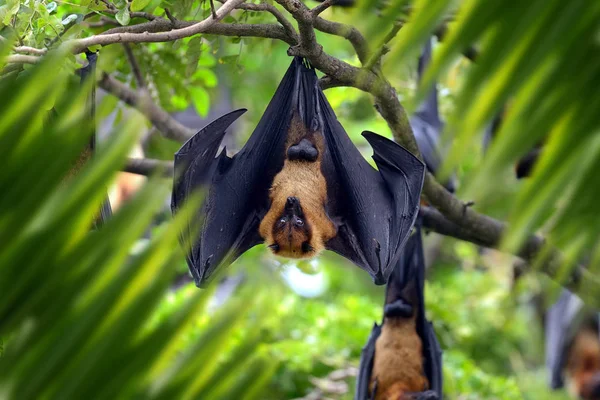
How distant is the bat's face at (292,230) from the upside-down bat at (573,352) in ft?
14.0

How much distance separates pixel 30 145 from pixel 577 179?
658 millimetres

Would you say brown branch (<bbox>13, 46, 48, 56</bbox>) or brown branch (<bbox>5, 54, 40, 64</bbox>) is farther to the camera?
brown branch (<bbox>13, 46, 48, 56</bbox>)

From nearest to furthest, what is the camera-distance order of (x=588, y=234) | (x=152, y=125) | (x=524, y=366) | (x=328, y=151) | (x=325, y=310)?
(x=588, y=234) → (x=328, y=151) → (x=152, y=125) → (x=325, y=310) → (x=524, y=366)

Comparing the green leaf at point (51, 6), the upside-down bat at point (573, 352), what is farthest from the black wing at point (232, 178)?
the upside-down bat at point (573, 352)

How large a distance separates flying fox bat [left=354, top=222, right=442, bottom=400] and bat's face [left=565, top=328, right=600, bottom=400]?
128 inches

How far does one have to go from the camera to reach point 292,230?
4.07 meters

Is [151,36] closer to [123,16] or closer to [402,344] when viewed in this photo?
[123,16]

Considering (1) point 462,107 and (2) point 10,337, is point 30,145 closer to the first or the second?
(2) point 10,337

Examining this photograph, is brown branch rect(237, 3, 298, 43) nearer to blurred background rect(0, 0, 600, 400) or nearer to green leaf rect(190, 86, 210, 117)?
green leaf rect(190, 86, 210, 117)

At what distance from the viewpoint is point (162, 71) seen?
5145mm

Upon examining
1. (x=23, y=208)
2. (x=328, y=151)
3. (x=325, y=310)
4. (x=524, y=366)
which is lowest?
(x=23, y=208)

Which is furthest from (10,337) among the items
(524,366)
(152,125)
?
(524,366)

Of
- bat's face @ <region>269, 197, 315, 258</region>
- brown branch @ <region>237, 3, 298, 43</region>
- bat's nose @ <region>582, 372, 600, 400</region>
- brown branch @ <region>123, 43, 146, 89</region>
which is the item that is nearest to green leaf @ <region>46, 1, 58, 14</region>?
brown branch @ <region>237, 3, 298, 43</region>

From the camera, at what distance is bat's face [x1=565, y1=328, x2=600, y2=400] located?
25.8ft
